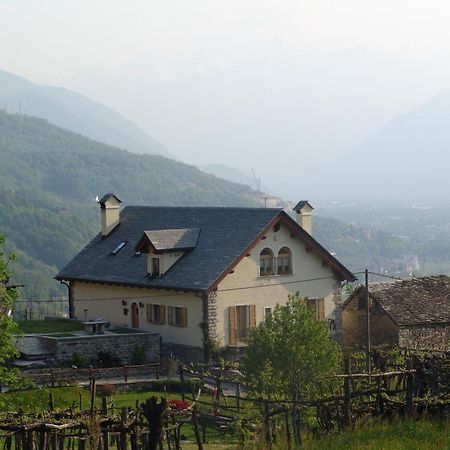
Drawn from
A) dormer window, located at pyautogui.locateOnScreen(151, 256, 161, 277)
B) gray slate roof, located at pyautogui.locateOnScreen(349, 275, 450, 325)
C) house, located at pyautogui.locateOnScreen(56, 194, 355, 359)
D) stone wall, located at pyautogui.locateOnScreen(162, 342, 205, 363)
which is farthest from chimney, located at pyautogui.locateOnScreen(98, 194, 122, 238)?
gray slate roof, located at pyautogui.locateOnScreen(349, 275, 450, 325)

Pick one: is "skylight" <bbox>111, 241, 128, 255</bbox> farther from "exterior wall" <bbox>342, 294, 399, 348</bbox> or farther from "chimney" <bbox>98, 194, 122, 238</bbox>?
"exterior wall" <bbox>342, 294, 399, 348</bbox>

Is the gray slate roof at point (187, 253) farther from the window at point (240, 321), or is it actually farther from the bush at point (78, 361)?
the bush at point (78, 361)

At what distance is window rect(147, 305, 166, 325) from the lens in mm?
52531

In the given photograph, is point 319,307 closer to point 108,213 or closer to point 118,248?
point 118,248

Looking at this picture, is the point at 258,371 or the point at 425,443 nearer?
the point at 425,443

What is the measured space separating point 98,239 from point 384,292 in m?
14.9

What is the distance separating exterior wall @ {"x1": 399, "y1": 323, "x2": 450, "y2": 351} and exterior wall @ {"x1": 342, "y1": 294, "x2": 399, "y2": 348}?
0.36 m

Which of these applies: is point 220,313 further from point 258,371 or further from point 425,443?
point 425,443

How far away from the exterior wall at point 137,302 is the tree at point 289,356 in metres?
14.5

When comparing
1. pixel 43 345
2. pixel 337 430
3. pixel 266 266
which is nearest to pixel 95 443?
pixel 337 430

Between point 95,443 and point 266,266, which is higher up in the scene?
point 266,266

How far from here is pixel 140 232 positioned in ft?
191

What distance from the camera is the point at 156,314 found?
53.1m

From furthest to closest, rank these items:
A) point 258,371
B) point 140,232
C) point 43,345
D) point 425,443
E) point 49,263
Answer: point 49,263
point 140,232
point 43,345
point 258,371
point 425,443
